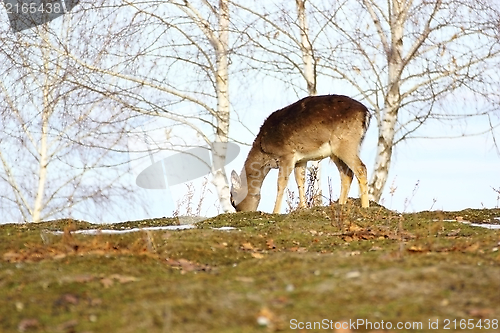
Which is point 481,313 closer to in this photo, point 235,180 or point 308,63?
point 235,180

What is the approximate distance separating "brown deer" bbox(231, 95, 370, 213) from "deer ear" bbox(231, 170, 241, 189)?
0.71 meters

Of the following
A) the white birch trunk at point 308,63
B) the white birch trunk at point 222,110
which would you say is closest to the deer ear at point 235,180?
the white birch trunk at point 222,110

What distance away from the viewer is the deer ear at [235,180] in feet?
45.3

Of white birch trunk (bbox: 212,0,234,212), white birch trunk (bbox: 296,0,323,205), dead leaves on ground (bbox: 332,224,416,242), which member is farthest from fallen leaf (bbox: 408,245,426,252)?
white birch trunk (bbox: 212,0,234,212)

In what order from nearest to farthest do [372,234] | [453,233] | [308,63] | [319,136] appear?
[372,234]
[453,233]
[319,136]
[308,63]

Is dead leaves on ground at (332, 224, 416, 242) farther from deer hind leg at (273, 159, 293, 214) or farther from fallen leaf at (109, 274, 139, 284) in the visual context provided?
fallen leaf at (109, 274, 139, 284)

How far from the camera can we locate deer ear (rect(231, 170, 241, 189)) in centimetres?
1380

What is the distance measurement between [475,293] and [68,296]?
10.4ft

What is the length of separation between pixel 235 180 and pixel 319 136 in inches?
80.1

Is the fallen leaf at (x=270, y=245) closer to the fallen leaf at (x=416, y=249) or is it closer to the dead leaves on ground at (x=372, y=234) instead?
the dead leaves on ground at (x=372, y=234)

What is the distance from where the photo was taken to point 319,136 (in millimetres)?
12930

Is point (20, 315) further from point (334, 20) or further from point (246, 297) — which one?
point (334, 20)

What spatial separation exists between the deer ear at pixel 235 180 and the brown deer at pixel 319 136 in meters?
0.71

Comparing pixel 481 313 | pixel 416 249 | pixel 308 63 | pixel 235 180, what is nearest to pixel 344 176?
pixel 235 180
